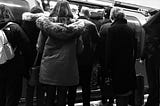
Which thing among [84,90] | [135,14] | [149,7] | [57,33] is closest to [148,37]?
[84,90]

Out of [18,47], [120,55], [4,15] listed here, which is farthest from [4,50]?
[120,55]

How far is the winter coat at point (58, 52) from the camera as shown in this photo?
11.3ft

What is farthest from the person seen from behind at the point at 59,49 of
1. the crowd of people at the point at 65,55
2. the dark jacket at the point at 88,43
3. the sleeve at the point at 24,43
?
the dark jacket at the point at 88,43

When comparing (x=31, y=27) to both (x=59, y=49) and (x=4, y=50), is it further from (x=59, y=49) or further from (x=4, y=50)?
(x=59, y=49)

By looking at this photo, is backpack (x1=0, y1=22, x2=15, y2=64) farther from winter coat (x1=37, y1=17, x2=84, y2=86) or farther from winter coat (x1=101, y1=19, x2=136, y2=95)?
winter coat (x1=101, y1=19, x2=136, y2=95)

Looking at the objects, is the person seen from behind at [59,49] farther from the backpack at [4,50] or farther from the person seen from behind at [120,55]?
the person seen from behind at [120,55]

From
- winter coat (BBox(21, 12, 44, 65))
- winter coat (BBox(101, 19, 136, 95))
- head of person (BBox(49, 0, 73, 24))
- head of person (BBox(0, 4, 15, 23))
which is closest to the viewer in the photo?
head of person (BBox(49, 0, 73, 24))

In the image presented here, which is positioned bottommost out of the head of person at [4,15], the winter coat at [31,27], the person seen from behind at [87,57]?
the person seen from behind at [87,57]

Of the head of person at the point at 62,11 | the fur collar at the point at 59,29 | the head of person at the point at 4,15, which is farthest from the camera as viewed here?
the head of person at the point at 4,15

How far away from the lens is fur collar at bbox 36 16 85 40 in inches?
134

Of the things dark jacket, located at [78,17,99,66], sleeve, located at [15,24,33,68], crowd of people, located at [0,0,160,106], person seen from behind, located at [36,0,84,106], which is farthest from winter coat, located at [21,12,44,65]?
dark jacket, located at [78,17,99,66]

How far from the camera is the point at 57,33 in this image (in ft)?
11.2

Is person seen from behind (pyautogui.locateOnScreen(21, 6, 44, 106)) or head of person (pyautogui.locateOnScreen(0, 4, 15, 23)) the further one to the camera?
person seen from behind (pyautogui.locateOnScreen(21, 6, 44, 106))

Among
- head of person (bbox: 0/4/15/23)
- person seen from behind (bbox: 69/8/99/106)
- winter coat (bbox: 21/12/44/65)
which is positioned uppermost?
head of person (bbox: 0/4/15/23)
